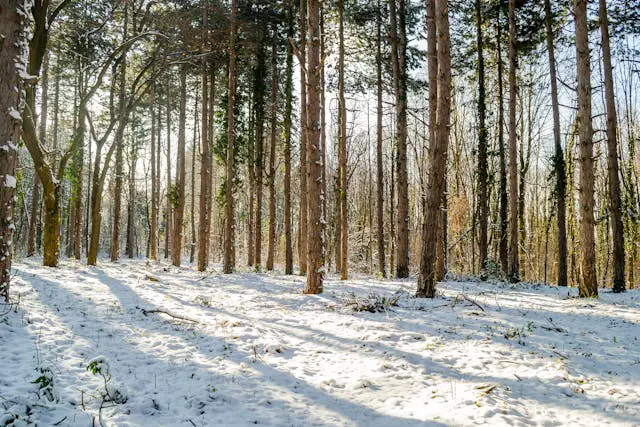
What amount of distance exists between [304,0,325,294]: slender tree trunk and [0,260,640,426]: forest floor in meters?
1.61

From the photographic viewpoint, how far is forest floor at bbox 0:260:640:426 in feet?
11.5

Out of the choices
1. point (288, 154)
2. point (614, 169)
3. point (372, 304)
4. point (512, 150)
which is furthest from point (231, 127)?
point (614, 169)

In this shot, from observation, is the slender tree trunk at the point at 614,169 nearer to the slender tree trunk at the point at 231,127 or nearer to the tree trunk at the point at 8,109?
the slender tree trunk at the point at 231,127

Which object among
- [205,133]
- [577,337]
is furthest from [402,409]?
[205,133]

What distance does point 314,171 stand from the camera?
366 inches

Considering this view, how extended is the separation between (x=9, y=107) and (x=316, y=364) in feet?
19.5

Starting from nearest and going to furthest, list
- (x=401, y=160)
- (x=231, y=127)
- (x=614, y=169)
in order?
1. (x=614, y=169)
2. (x=401, y=160)
3. (x=231, y=127)

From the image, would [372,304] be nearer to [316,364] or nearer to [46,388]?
[316,364]

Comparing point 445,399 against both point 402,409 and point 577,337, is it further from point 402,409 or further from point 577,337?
point 577,337

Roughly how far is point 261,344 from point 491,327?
3591mm

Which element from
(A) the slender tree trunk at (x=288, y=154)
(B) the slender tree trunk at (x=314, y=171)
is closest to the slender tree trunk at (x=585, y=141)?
(B) the slender tree trunk at (x=314, y=171)

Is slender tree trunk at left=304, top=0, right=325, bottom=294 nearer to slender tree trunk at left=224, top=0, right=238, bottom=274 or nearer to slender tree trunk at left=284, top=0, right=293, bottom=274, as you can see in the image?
slender tree trunk at left=224, top=0, right=238, bottom=274

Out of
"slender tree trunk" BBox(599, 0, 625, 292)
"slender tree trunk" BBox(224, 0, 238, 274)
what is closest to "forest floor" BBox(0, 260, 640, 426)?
"slender tree trunk" BBox(599, 0, 625, 292)

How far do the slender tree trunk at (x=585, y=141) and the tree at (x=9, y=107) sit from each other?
1152 centimetres
